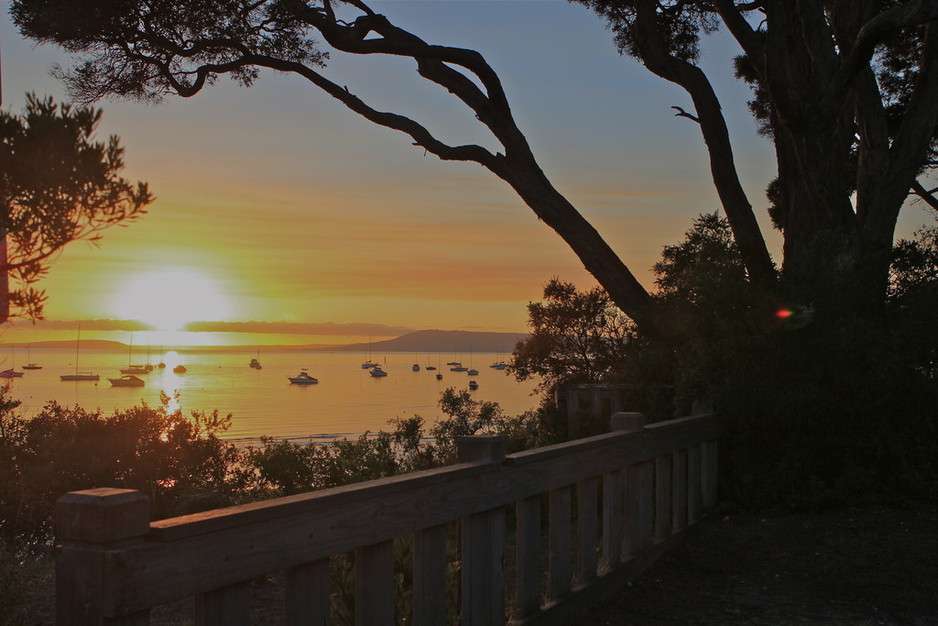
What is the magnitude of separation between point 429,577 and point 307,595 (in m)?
0.86

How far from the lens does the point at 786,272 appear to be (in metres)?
8.70

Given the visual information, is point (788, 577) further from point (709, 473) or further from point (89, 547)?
point (89, 547)

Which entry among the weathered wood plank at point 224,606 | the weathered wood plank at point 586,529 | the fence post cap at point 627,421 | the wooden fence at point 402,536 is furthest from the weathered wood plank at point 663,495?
the weathered wood plank at point 224,606

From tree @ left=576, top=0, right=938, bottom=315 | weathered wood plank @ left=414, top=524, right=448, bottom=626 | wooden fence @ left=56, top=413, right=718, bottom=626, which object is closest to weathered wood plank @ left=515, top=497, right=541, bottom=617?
wooden fence @ left=56, top=413, right=718, bottom=626

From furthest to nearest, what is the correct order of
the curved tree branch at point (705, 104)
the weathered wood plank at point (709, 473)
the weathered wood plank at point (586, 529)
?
the curved tree branch at point (705, 104) < the weathered wood plank at point (709, 473) < the weathered wood plank at point (586, 529)

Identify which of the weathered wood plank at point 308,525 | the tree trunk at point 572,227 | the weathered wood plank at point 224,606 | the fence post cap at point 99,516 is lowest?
the weathered wood plank at point 224,606

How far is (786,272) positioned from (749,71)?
10737 mm

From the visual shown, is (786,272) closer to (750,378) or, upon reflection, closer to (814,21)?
(750,378)

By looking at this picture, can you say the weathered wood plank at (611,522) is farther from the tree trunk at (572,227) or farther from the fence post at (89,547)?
the tree trunk at (572,227)

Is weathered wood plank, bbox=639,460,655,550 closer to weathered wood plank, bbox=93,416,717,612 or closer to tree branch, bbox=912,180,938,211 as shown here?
weathered wood plank, bbox=93,416,717,612

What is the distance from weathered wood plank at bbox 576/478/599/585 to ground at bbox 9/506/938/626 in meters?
0.26

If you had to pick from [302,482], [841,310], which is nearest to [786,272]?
[841,310]

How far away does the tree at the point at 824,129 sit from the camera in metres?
9.05

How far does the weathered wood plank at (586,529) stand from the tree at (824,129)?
3677 millimetres
